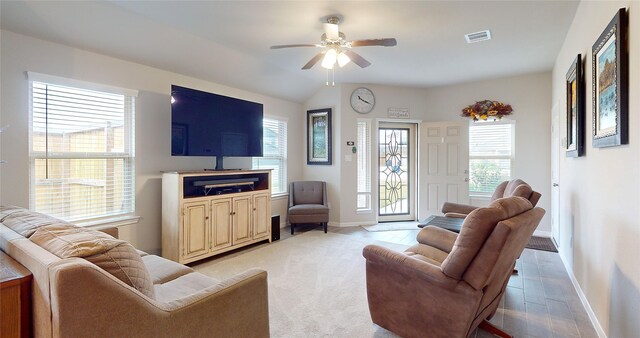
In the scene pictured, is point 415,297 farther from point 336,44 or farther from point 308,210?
point 308,210

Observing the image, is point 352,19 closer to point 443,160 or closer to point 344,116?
point 344,116

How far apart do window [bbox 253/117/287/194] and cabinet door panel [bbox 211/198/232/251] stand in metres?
1.35

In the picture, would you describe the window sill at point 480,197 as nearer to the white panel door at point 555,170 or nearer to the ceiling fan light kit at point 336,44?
the white panel door at point 555,170

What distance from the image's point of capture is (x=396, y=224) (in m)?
5.67

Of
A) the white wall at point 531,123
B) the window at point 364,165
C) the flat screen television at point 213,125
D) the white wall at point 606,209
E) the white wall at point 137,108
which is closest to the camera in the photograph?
the white wall at point 606,209

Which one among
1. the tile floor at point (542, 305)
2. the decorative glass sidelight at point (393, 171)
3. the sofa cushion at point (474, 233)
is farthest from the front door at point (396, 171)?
the sofa cushion at point (474, 233)

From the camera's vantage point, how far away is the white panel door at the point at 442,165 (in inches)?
214

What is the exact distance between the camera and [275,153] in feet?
17.7

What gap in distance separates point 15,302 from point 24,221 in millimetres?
632

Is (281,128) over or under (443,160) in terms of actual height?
over

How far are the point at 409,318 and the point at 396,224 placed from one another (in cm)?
378

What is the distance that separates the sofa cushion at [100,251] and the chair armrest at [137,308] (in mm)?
90

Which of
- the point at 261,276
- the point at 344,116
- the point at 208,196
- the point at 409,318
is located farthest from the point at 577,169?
the point at 208,196

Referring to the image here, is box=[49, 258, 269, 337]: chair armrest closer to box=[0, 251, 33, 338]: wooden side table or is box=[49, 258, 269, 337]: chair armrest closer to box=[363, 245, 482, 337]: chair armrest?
box=[0, 251, 33, 338]: wooden side table
